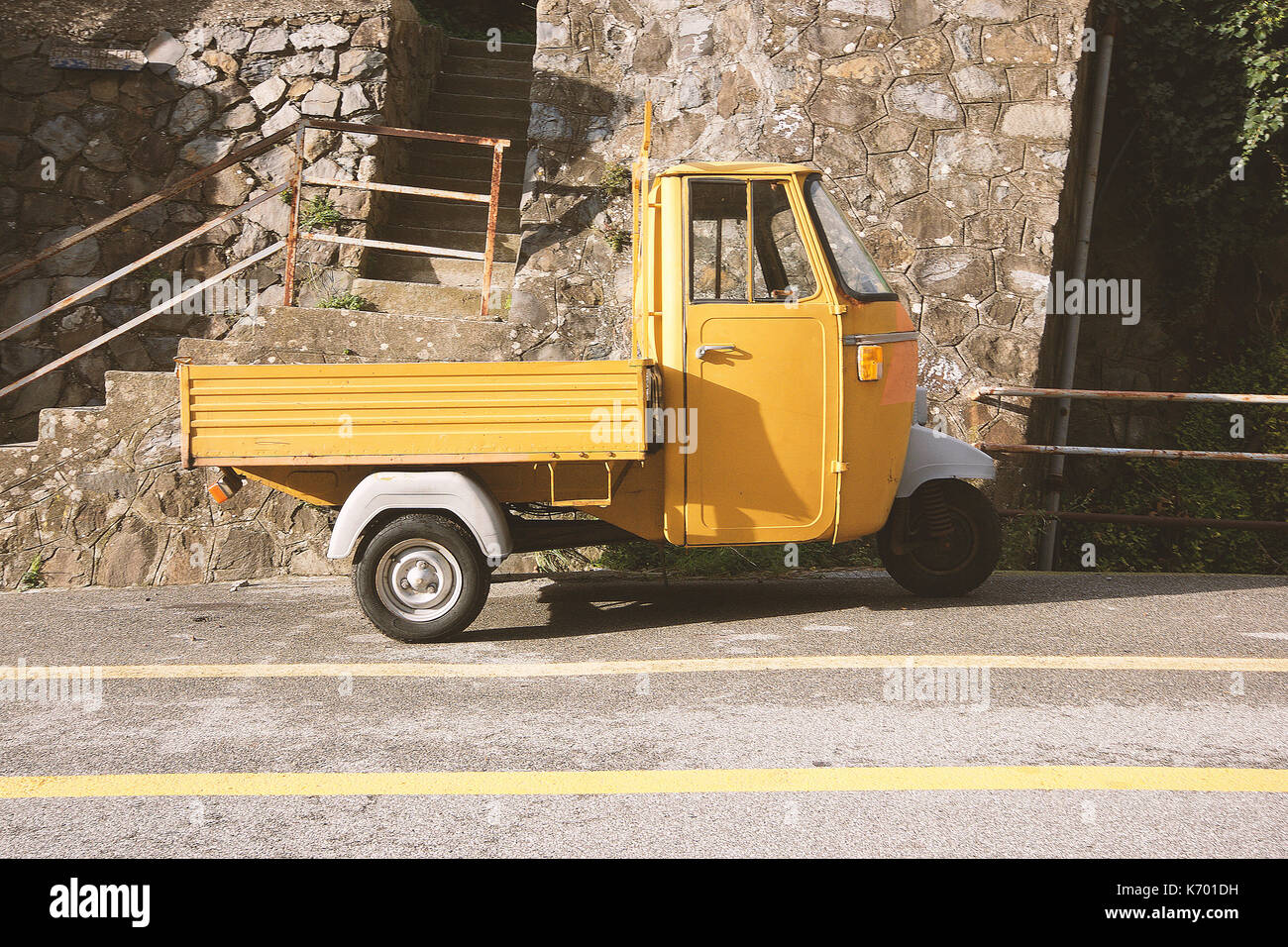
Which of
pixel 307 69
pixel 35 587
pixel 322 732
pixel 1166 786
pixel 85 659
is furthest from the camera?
pixel 307 69

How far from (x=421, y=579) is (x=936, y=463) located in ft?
9.34

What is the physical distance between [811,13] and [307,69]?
426 centimetres

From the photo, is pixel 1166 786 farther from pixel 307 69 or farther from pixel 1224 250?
pixel 307 69

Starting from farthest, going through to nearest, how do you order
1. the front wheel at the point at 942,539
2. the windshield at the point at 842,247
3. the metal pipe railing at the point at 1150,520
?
the metal pipe railing at the point at 1150,520 < the front wheel at the point at 942,539 < the windshield at the point at 842,247

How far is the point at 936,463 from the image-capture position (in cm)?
605

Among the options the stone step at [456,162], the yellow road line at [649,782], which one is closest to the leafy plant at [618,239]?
the stone step at [456,162]

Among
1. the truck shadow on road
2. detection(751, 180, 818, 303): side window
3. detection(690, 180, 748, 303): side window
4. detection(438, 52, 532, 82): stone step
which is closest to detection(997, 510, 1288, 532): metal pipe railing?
the truck shadow on road

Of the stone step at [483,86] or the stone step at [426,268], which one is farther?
the stone step at [483,86]

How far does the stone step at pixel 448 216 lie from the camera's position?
9828 millimetres

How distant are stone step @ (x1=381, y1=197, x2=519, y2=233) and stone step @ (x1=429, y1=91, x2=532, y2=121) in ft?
4.30

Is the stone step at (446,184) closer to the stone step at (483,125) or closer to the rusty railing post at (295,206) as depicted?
the stone step at (483,125)

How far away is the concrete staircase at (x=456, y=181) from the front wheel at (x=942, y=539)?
3972mm

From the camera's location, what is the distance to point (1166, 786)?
3445 millimetres
